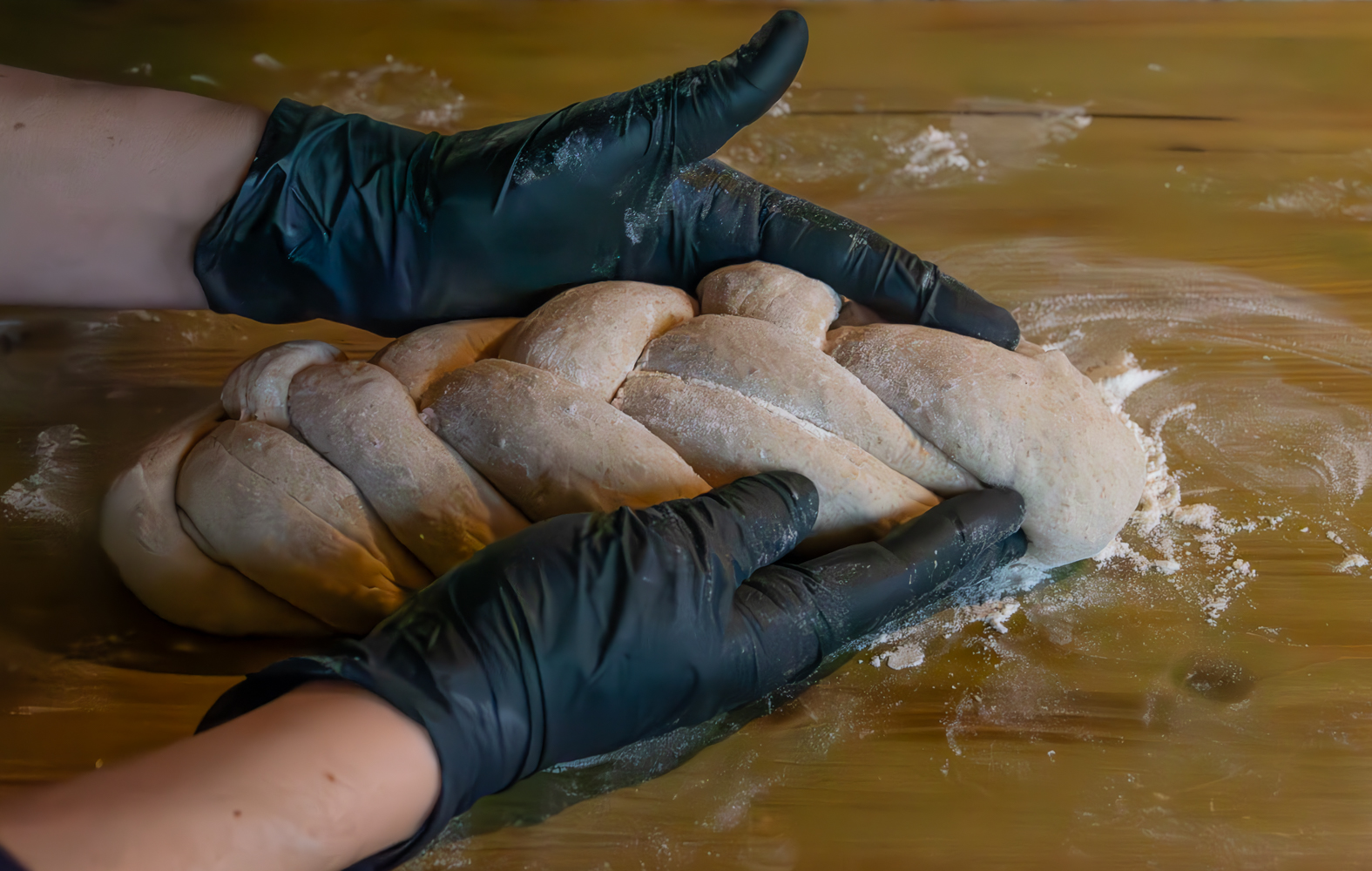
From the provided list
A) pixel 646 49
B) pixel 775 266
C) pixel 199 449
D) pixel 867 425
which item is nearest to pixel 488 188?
pixel 775 266

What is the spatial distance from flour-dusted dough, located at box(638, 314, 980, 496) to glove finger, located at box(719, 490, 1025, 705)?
3.9 inches

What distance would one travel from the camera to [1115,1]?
287 cm

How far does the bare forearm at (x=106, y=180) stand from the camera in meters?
1.75

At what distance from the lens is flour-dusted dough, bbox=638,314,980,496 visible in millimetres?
1550

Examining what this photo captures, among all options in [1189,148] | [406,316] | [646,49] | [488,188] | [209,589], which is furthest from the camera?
[646,49]

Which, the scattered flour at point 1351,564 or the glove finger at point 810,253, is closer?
the scattered flour at point 1351,564

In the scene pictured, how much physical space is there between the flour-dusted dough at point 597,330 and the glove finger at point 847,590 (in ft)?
1.53

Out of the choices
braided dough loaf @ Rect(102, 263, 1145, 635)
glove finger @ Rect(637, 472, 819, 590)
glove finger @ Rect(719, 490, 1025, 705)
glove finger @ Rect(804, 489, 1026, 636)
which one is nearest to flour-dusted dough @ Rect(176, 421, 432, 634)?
braided dough loaf @ Rect(102, 263, 1145, 635)

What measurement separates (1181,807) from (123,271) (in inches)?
89.5

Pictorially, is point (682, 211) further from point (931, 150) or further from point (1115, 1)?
point (1115, 1)

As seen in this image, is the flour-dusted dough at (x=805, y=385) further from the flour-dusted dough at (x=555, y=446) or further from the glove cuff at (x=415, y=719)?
the glove cuff at (x=415, y=719)

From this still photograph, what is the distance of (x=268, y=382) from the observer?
64.6 inches

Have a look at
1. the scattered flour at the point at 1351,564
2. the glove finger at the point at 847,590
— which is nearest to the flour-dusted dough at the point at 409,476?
the glove finger at the point at 847,590

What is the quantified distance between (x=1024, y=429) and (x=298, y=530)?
4.20 ft
